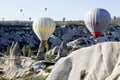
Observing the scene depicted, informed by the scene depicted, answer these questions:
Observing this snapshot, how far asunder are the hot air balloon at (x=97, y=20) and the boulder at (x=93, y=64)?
166 ft

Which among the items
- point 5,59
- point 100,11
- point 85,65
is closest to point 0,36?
point 5,59

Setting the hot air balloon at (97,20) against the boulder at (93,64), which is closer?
the boulder at (93,64)

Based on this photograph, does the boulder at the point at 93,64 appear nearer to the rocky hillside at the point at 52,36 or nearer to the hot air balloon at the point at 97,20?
the hot air balloon at the point at 97,20

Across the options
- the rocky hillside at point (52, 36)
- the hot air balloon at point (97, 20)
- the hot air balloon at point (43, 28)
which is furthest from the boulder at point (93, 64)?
the rocky hillside at point (52, 36)

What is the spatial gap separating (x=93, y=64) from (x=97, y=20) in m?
51.9

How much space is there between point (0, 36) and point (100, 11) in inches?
2960

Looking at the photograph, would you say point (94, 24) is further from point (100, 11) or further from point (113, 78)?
point (113, 78)

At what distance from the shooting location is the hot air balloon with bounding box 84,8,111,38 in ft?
221

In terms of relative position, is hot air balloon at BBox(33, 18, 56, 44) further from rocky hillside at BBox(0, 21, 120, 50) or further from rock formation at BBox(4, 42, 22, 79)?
rocky hillside at BBox(0, 21, 120, 50)

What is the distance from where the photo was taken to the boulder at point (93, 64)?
49.1 ft

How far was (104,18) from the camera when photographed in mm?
68062

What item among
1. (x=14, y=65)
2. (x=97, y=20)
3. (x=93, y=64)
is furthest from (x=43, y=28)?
(x=93, y=64)

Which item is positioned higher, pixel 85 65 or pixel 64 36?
pixel 85 65

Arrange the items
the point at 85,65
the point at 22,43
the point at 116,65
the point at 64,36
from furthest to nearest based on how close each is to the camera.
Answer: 1. the point at 64,36
2. the point at 22,43
3. the point at 85,65
4. the point at 116,65
